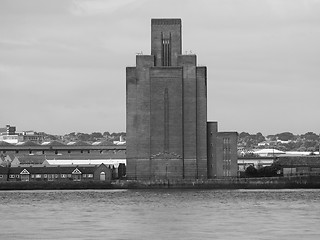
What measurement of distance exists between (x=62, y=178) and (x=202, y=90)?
24.6m

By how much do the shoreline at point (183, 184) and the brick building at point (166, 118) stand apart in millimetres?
2547

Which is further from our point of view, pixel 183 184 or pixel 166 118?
pixel 166 118

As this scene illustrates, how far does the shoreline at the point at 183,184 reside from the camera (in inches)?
5027

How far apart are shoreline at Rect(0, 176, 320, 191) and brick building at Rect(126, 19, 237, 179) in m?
2.55

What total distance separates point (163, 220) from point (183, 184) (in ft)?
208

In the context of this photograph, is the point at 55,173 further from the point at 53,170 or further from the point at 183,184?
the point at 183,184

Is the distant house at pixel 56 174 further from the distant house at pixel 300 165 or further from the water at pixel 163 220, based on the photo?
the water at pixel 163 220

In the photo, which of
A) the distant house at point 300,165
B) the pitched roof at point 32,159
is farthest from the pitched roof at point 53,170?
the distant house at point 300,165

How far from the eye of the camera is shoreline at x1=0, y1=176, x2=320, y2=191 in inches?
5027

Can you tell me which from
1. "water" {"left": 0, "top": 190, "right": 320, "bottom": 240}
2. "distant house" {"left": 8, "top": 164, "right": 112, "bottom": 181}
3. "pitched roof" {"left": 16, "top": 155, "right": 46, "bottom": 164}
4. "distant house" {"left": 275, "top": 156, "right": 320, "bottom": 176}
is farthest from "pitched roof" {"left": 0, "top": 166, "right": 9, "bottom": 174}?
"water" {"left": 0, "top": 190, "right": 320, "bottom": 240}

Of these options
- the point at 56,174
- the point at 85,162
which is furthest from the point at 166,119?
the point at 85,162

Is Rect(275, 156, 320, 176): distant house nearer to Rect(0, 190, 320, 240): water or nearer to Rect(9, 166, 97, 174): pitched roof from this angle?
Rect(9, 166, 97, 174): pitched roof

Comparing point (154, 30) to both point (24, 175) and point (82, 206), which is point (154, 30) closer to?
point (24, 175)

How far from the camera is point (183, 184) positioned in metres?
128
